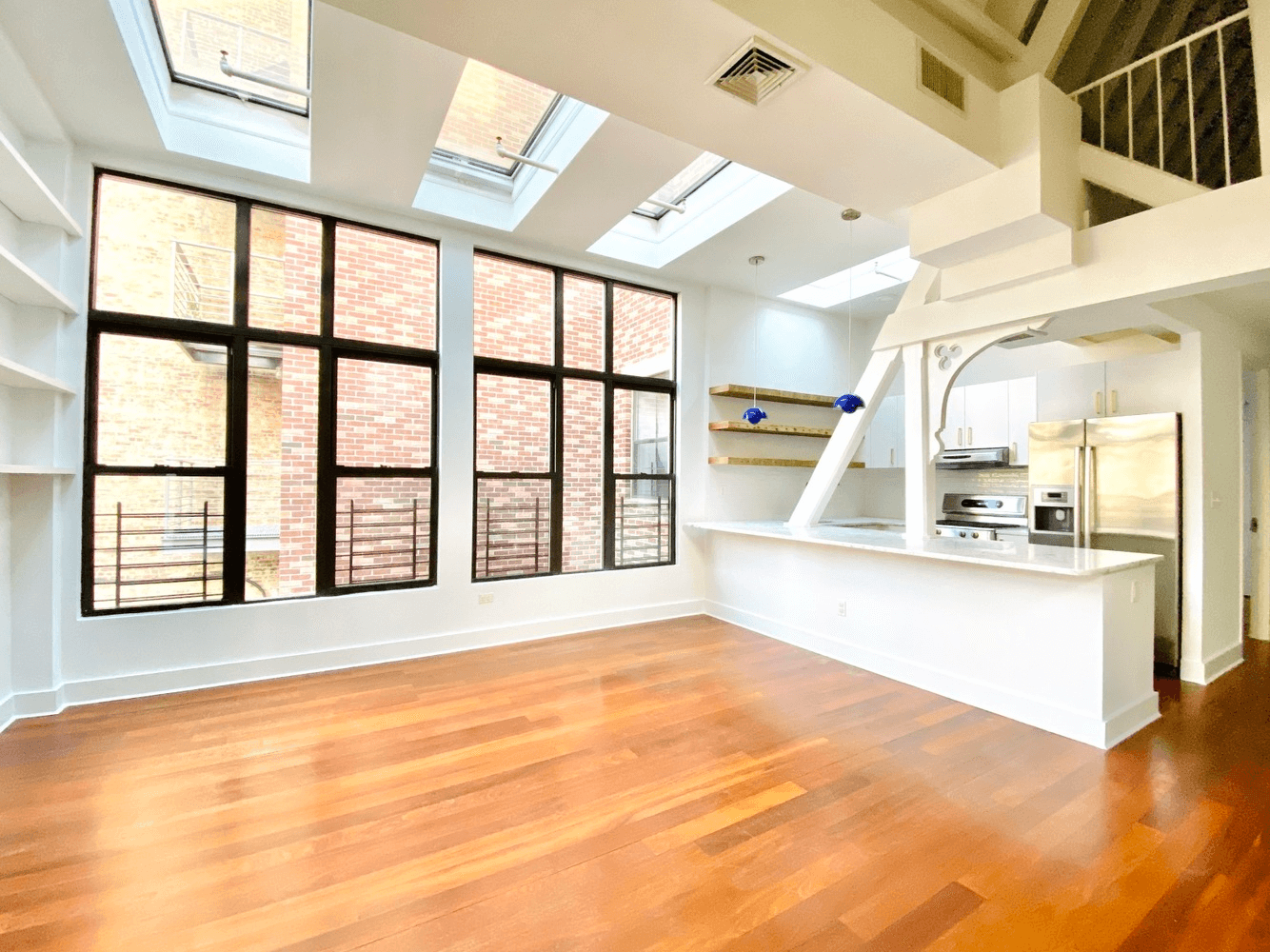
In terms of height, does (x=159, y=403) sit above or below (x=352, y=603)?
above

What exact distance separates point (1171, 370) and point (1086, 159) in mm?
1930

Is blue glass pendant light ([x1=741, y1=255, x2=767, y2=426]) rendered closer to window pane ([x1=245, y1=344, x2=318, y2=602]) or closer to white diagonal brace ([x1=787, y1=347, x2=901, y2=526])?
white diagonal brace ([x1=787, y1=347, x2=901, y2=526])

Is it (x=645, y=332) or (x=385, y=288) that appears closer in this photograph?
(x=385, y=288)

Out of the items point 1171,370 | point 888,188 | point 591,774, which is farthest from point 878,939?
point 1171,370

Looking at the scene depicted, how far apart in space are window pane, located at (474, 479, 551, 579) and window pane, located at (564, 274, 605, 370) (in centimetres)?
114

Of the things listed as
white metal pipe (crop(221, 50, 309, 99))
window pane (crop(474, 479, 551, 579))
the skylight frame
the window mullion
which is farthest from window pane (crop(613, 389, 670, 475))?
white metal pipe (crop(221, 50, 309, 99))

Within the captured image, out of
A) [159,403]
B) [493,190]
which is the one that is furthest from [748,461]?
[159,403]

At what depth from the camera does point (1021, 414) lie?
508cm

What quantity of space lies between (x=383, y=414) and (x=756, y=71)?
3268 millimetres

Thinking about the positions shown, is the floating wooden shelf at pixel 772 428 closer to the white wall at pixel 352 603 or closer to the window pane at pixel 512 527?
the white wall at pixel 352 603

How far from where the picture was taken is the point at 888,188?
2.99 metres

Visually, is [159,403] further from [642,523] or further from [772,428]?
[772,428]

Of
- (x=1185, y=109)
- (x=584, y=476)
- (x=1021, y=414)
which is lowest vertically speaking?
(x=584, y=476)

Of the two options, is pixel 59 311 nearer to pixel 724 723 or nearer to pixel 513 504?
pixel 513 504
